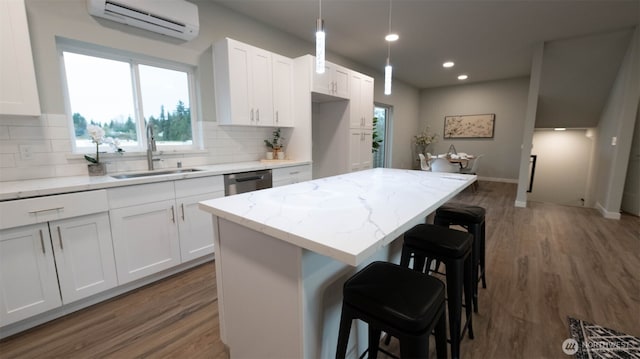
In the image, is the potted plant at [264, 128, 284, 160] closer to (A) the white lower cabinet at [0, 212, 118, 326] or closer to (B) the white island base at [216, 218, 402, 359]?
(A) the white lower cabinet at [0, 212, 118, 326]

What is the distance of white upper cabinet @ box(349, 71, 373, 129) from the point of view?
417 cm

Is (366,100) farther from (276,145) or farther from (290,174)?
(290,174)

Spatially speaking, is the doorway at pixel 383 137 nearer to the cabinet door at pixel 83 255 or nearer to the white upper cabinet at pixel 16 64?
the cabinet door at pixel 83 255

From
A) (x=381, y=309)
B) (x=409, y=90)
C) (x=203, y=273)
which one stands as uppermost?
(x=409, y=90)

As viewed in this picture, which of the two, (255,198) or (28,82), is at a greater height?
(28,82)

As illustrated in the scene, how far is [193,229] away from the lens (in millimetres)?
2436

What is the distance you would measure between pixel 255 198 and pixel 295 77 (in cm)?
252

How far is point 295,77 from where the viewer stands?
354 cm

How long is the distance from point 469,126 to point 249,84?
6814 mm

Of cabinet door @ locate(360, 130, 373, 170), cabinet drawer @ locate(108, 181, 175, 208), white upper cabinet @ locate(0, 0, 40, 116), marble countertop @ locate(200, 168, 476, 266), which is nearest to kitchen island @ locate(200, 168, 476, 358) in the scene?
marble countertop @ locate(200, 168, 476, 266)

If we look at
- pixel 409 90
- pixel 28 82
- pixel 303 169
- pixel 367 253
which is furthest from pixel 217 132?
pixel 409 90

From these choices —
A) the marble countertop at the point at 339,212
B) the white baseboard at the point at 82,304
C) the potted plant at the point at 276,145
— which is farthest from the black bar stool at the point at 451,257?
the potted plant at the point at 276,145

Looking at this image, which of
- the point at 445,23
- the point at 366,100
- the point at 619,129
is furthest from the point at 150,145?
the point at 619,129

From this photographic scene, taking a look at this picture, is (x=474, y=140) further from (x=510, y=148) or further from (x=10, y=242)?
(x=10, y=242)
